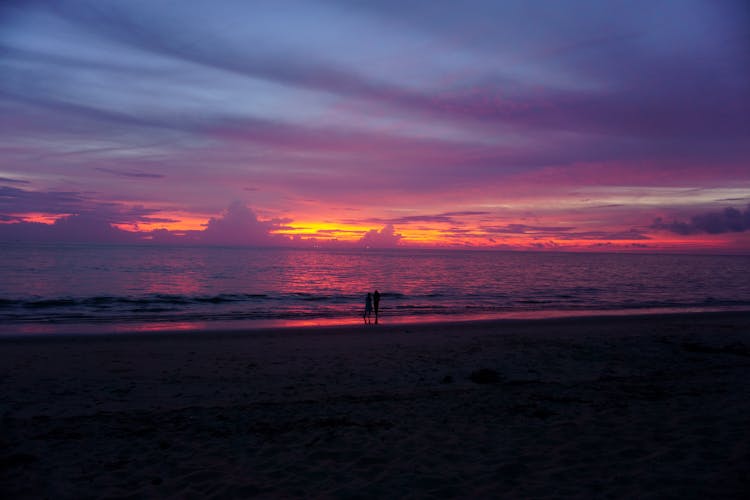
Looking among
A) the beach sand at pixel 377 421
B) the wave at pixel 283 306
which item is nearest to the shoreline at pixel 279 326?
the wave at pixel 283 306

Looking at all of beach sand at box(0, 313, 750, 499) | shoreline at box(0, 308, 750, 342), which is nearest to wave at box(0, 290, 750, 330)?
shoreline at box(0, 308, 750, 342)

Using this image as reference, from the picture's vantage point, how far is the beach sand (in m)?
6.20

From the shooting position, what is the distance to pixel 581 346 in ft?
53.3

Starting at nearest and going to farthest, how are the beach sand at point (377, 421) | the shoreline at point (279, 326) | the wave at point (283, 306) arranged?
the beach sand at point (377, 421)
the shoreline at point (279, 326)
the wave at point (283, 306)

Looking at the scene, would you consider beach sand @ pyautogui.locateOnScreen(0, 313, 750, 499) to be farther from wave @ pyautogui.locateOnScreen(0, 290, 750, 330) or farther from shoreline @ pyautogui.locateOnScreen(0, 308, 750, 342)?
wave @ pyautogui.locateOnScreen(0, 290, 750, 330)

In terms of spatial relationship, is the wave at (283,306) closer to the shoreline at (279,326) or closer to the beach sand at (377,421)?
the shoreline at (279,326)

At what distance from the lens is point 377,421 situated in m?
8.65

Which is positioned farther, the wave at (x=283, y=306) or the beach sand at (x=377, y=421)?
the wave at (x=283, y=306)

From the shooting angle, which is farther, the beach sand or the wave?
the wave

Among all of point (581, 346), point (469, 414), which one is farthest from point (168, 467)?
point (581, 346)

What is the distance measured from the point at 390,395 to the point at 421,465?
3666mm

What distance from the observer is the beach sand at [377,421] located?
6203 millimetres

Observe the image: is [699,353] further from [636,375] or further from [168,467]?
[168,467]

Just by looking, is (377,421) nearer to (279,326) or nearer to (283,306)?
(279,326)
